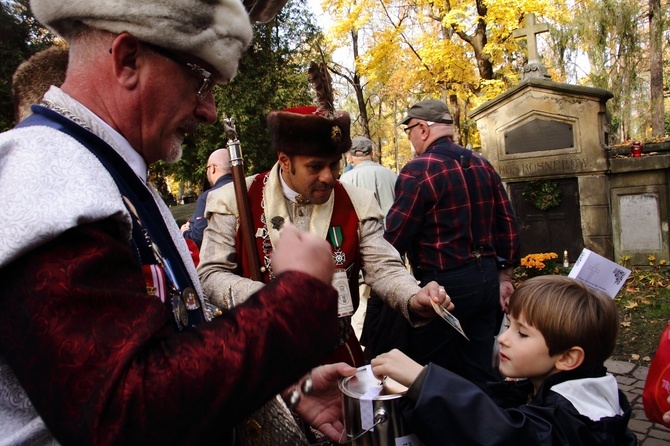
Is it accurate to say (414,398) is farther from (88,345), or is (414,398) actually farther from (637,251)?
(637,251)

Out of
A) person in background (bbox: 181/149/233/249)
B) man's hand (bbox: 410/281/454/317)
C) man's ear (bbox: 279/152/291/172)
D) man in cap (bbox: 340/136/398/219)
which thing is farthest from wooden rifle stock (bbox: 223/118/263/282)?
man in cap (bbox: 340/136/398/219)

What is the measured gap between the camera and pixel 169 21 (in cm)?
111

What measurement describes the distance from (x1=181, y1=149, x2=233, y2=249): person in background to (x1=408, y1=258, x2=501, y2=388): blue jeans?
1.90 m

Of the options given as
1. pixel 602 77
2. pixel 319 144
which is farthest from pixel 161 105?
pixel 602 77

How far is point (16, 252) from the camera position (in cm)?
80

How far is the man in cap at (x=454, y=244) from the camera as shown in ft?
11.9

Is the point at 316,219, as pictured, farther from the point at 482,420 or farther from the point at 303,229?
the point at 482,420

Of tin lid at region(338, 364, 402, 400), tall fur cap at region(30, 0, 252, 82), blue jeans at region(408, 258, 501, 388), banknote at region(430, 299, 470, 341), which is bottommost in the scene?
blue jeans at region(408, 258, 501, 388)

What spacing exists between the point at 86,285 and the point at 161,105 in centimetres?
53

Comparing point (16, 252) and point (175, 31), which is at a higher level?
point (175, 31)

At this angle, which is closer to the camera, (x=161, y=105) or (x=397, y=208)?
(x=161, y=105)

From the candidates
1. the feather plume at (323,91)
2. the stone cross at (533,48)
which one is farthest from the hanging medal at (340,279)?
the stone cross at (533,48)

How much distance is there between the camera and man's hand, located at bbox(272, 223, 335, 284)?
0.99 metres

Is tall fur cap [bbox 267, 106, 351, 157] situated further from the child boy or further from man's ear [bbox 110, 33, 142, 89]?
man's ear [bbox 110, 33, 142, 89]
